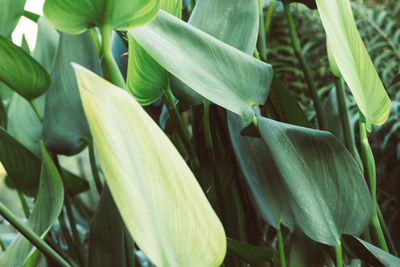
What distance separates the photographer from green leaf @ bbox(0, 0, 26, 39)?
0.35 metres

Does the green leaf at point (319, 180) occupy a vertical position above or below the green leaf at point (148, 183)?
below

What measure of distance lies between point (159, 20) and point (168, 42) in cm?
2

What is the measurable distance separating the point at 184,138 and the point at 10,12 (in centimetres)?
20

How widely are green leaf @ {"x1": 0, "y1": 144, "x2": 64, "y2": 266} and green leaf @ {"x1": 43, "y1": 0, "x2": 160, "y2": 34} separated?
122 mm

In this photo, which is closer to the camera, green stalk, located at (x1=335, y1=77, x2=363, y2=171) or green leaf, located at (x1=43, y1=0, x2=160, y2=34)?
green leaf, located at (x1=43, y1=0, x2=160, y2=34)

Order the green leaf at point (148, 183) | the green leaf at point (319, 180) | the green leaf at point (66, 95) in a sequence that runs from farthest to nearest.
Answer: the green leaf at point (66, 95)
the green leaf at point (319, 180)
the green leaf at point (148, 183)

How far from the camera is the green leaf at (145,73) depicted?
0.27m

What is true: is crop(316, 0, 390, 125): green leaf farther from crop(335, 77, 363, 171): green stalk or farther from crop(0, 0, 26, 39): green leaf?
crop(0, 0, 26, 39): green leaf

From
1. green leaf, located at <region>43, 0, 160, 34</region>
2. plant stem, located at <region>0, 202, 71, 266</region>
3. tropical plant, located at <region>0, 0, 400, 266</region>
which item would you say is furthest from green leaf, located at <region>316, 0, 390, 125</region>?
plant stem, located at <region>0, 202, 71, 266</region>

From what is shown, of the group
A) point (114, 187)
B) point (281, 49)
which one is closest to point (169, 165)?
point (114, 187)

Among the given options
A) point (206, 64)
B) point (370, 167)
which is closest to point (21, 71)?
point (206, 64)

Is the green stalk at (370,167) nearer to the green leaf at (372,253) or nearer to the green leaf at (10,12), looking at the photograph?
the green leaf at (372,253)

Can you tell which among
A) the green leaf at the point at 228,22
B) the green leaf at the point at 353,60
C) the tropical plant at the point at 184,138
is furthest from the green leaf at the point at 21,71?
the green leaf at the point at 353,60

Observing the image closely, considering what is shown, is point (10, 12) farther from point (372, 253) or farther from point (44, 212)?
point (372, 253)
